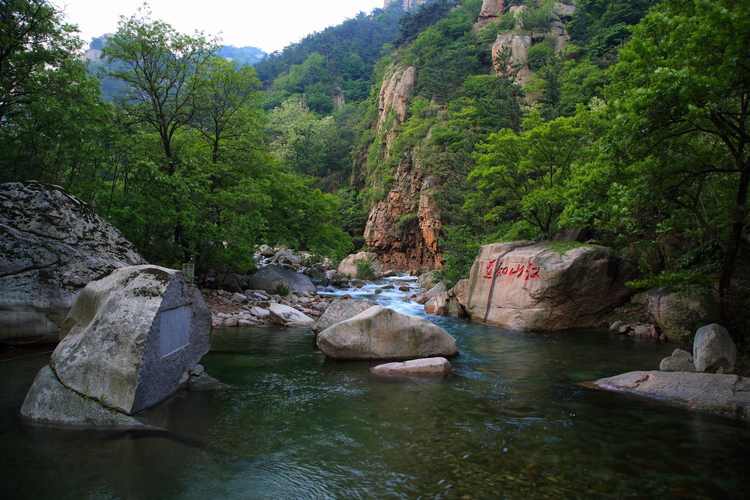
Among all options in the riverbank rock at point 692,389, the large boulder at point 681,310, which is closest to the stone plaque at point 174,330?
the riverbank rock at point 692,389

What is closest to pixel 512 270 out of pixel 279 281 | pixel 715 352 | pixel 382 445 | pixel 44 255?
pixel 715 352

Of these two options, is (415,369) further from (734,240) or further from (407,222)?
(407,222)

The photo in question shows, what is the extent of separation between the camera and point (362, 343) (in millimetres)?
10773

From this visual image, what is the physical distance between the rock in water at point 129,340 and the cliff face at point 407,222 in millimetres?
32004

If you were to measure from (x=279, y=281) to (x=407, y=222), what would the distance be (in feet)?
70.3

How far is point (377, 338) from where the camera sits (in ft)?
35.4

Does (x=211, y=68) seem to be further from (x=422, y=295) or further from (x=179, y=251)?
(x=422, y=295)

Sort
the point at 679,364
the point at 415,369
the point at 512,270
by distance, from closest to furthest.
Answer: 1. the point at 679,364
2. the point at 415,369
3. the point at 512,270

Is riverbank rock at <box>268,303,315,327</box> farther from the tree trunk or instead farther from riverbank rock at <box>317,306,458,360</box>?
the tree trunk

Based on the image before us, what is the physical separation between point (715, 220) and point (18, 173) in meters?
19.4

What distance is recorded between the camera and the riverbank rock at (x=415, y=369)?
9.59m

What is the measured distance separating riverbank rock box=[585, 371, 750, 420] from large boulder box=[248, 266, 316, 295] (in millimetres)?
15654

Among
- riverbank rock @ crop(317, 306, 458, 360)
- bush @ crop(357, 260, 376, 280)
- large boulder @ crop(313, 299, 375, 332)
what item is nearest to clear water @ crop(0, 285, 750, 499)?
riverbank rock @ crop(317, 306, 458, 360)

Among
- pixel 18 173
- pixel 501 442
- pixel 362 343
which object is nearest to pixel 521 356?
pixel 362 343
